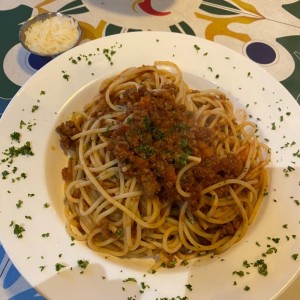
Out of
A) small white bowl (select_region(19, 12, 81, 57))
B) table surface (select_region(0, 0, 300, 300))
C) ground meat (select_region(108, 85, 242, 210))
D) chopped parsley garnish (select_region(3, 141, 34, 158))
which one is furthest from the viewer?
table surface (select_region(0, 0, 300, 300))

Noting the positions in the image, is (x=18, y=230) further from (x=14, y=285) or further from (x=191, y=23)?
(x=191, y=23)

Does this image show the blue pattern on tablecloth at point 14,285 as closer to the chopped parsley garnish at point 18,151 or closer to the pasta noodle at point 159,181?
the pasta noodle at point 159,181

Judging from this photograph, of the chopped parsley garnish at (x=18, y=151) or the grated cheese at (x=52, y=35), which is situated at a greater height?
the grated cheese at (x=52, y=35)

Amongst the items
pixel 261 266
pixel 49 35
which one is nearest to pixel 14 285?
pixel 261 266

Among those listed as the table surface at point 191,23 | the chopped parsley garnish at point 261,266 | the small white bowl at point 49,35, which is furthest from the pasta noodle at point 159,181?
the table surface at point 191,23

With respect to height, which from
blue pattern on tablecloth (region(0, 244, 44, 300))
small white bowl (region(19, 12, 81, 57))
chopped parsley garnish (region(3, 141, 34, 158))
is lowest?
blue pattern on tablecloth (region(0, 244, 44, 300))

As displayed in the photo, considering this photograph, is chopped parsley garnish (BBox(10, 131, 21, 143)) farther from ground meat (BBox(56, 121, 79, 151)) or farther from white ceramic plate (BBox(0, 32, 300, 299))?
ground meat (BBox(56, 121, 79, 151))

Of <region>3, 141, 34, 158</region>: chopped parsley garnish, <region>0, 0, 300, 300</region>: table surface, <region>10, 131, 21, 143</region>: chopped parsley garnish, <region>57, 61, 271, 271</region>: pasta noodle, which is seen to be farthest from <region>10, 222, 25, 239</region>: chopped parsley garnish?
<region>0, 0, 300, 300</region>: table surface
